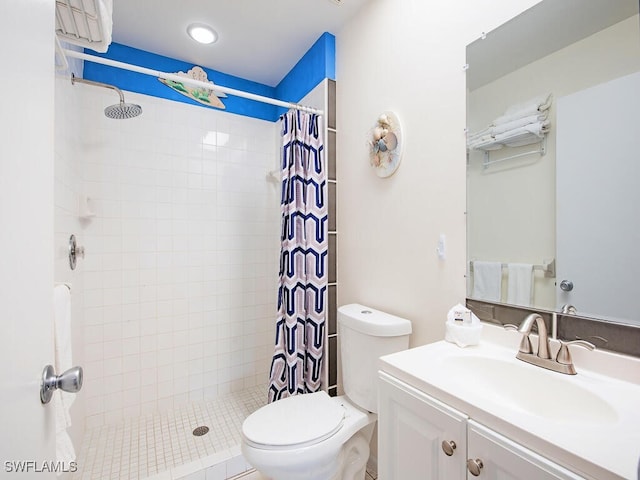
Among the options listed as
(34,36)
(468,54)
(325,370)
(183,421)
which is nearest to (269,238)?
(325,370)

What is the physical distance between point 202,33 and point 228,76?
1.61 feet

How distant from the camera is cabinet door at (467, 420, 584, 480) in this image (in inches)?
21.4

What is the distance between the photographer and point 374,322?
1312 millimetres

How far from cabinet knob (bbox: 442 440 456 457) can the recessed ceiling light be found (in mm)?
2334

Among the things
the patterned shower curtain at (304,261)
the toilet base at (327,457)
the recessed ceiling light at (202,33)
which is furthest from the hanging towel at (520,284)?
the recessed ceiling light at (202,33)

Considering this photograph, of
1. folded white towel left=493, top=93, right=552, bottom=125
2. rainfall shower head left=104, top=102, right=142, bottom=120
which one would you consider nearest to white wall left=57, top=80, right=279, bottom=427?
rainfall shower head left=104, top=102, right=142, bottom=120

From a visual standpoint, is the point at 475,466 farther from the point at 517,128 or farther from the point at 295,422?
the point at 517,128

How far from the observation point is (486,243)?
1.09 meters

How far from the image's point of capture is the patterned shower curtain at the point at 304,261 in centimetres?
178

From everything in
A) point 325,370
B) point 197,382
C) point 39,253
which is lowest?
point 197,382

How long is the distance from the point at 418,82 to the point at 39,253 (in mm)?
1442

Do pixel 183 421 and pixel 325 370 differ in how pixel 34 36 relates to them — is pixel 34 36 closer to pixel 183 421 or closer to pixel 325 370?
pixel 325 370

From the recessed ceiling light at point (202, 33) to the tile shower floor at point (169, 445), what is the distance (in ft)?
8.15

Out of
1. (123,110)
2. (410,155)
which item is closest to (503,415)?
(410,155)
